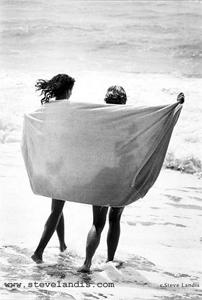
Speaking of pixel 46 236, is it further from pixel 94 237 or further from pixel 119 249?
pixel 119 249

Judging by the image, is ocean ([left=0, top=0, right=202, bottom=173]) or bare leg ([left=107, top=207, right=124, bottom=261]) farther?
ocean ([left=0, top=0, right=202, bottom=173])

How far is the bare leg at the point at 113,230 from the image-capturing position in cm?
384

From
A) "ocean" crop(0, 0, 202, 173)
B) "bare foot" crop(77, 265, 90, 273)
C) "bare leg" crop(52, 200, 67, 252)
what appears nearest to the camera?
"bare foot" crop(77, 265, 90, 273)

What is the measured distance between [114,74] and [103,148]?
158cm

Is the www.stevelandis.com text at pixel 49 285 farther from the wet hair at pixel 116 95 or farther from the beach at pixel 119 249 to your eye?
the wet hair at pixel 116 95

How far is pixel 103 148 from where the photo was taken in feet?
12.5

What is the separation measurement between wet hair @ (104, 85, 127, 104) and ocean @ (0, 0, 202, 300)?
661mm

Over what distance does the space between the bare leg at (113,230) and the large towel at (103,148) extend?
9 centimetres

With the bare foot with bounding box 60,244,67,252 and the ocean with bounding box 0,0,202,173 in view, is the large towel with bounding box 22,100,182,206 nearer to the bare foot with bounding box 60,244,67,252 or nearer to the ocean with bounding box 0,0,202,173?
the bare foot with bounding box 60,244,67,252

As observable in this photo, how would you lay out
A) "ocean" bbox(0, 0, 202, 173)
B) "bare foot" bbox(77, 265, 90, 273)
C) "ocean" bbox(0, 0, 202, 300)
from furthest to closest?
"ocean" bbox(0, 0, 202, 173) → "ocean" bbox(0, 0, 202, 300) → "bare foot" bbox(77, 265, 90, 273)

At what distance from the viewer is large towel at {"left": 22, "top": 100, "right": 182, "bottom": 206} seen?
3.80 metres

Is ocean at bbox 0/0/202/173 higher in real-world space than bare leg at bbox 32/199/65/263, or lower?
higher

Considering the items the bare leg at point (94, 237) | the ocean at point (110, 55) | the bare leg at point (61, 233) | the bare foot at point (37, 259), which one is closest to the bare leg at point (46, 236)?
the bare foot at point (37, 259)

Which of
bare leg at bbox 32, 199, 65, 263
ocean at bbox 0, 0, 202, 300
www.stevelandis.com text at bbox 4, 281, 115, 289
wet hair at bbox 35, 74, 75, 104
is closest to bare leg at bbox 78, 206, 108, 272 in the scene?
www.stevelandis.com text at bbox 4, 281, 115, 289
